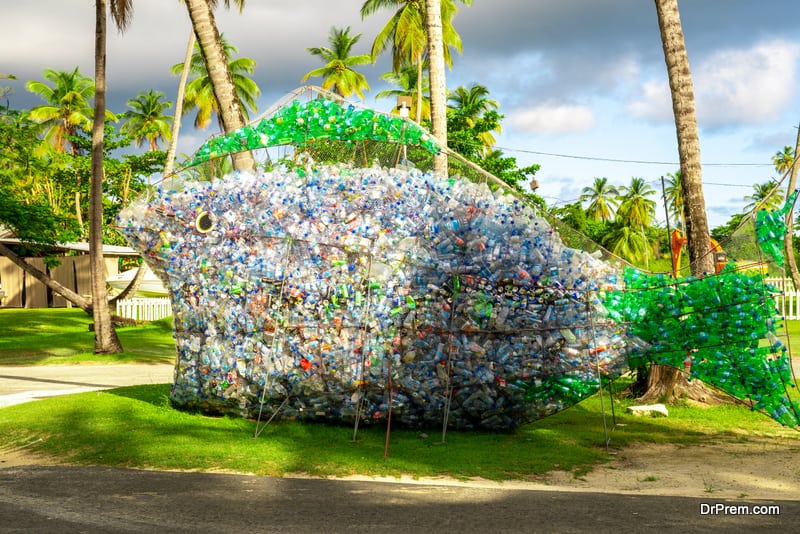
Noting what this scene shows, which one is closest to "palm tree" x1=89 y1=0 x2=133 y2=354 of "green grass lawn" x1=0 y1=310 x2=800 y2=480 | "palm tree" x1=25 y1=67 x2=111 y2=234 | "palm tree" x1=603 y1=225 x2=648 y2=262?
"green grass lawn" x1=0 y1=310 x2=800 y2=480

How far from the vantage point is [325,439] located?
8.52m

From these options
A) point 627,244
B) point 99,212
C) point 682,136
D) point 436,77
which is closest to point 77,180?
point 99,212

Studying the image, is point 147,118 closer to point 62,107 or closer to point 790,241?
point 62,107

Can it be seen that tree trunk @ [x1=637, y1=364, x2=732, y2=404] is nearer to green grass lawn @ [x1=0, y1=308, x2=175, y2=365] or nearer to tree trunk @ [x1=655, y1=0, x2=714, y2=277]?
tree trunk @ [x1=655, y1=0, x2=714, y2=277]

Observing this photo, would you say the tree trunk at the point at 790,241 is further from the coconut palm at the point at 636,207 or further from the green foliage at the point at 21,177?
the coconut palm at the point at 636,207

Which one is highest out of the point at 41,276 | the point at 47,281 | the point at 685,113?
the point at 685,113

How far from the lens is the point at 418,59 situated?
3066 cm

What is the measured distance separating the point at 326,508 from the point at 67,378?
10833 millimetres

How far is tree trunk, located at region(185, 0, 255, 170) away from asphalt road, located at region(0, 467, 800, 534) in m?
6.18

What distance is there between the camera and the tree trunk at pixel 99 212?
18.2 metres

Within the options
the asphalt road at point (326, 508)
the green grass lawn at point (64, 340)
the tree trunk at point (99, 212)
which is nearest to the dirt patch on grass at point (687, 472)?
the asphalt road at point (326, 508)

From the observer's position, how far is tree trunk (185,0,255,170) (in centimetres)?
1173

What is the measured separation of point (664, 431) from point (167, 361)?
42.3ft

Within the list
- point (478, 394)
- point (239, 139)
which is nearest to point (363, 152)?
point (239, 139)
